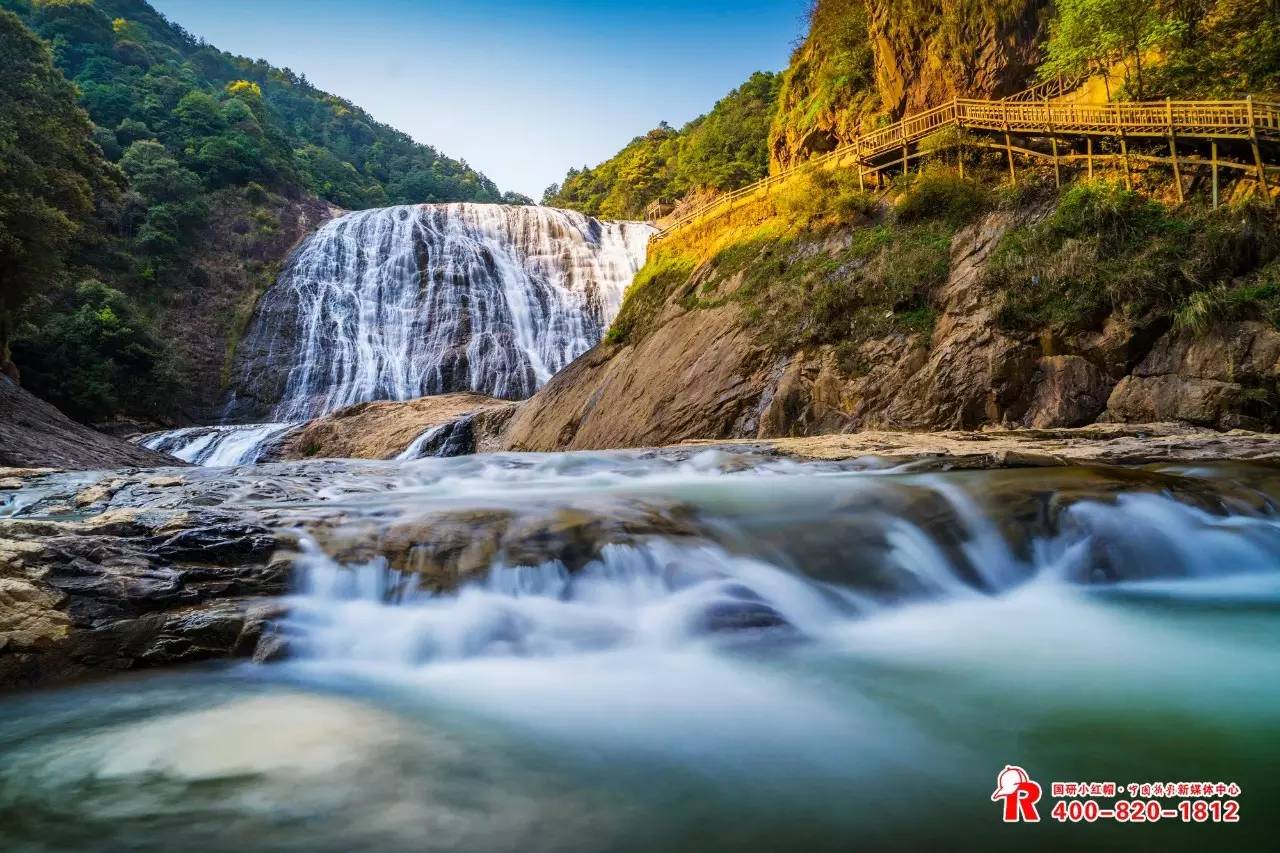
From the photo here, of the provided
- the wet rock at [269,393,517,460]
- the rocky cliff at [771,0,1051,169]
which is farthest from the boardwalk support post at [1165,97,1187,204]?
the wet rock at [269,393,517,460]

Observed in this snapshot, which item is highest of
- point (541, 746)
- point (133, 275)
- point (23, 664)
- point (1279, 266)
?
point (133, 275)

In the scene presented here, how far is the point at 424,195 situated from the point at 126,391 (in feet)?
164

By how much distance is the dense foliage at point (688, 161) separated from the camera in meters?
40.7

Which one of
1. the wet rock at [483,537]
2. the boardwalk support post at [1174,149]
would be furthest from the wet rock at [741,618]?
the boardwalk support post at [1174,149]

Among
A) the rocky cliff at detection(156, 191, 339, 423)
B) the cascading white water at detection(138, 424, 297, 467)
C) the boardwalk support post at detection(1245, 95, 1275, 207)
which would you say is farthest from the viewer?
the rocky cliff at detection(156, 191, 339, 423)

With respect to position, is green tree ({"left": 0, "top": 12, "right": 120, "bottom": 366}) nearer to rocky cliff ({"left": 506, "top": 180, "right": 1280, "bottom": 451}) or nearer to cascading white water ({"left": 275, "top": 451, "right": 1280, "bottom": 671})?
rocky cliff ({"left": 506, "top": 180, "right": 1280, "bottom": 451})

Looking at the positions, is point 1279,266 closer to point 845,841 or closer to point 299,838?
point 845,841

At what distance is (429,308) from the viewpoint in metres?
31.6

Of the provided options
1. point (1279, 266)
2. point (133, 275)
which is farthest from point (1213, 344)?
point (133, 275)

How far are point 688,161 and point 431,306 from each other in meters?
20.9

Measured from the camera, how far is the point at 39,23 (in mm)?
57312

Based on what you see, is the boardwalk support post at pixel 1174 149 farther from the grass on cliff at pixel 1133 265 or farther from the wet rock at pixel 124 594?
the wet rock at pixel 124 594

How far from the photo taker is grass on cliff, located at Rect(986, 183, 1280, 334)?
34.8 ft

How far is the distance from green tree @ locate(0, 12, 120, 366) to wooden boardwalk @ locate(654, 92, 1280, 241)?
59.8ft
